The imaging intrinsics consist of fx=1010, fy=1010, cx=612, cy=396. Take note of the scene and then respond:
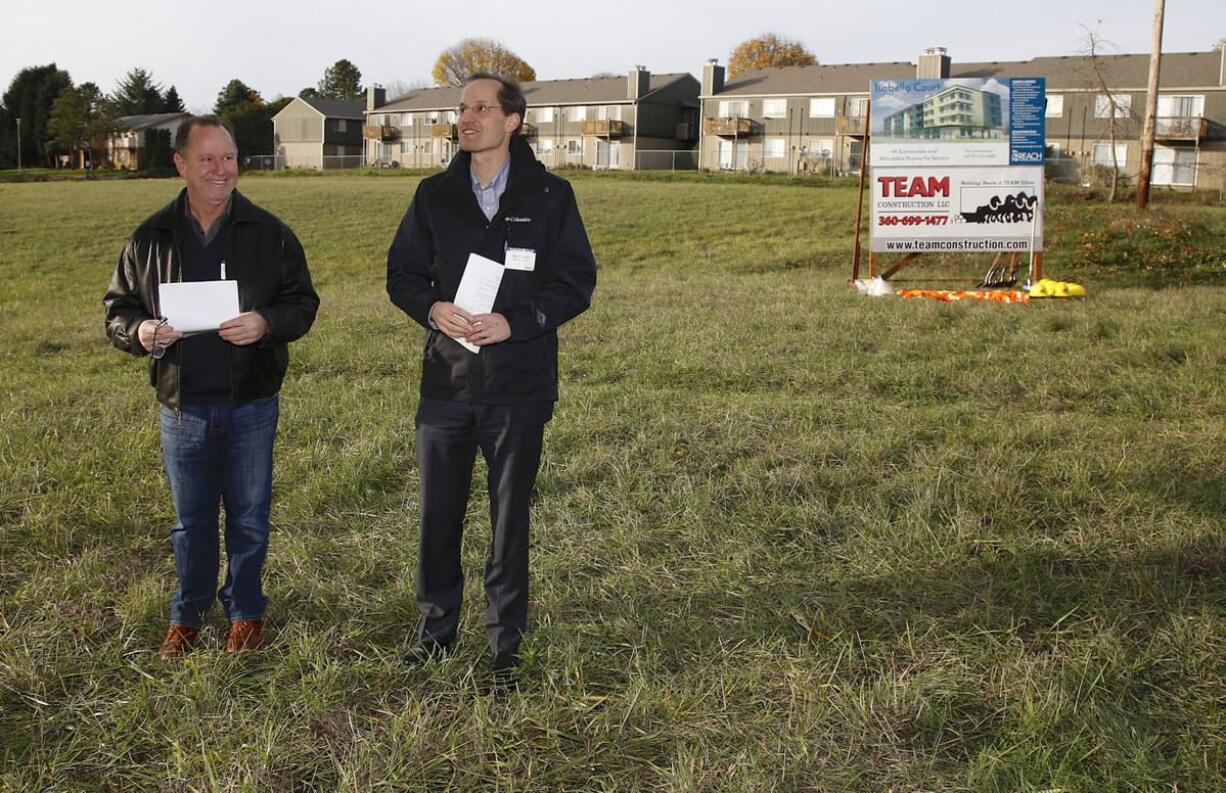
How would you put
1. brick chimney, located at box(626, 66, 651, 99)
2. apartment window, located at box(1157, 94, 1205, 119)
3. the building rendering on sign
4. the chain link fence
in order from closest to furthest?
the building rendering on sign < apartment window, located at box(1157, 94, 1205, 119) < the chain link fence < brick chimney, located at box(626, 66, 651, 99)

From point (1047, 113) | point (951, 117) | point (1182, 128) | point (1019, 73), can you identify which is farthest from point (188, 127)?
point (1019, 73)

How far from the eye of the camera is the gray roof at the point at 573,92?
67.4 m

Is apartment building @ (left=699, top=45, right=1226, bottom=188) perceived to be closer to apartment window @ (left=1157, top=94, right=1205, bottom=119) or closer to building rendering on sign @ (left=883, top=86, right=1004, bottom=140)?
apartment window @ (left=1157, top=94, right=1205, bottom=119)

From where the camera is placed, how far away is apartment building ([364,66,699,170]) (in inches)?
2616

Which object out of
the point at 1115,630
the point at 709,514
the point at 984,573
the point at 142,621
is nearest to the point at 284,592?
the point at 142,621

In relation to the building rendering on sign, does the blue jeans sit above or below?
below

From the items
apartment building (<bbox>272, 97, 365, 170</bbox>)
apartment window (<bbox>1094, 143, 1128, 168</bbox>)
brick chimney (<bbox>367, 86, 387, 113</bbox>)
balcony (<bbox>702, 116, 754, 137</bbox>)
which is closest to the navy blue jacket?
apartment window (<bbox>1094, 143, 1128, 168</bbox>)

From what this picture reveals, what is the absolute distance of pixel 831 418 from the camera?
6883 millimetres

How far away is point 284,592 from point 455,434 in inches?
50.5

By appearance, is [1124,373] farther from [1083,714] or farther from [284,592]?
[284,592]

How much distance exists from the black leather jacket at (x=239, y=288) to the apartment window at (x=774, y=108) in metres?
60.1

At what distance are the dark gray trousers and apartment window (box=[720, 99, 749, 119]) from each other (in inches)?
2399

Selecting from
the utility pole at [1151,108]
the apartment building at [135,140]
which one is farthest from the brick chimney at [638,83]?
the utility pole at [1151,108]

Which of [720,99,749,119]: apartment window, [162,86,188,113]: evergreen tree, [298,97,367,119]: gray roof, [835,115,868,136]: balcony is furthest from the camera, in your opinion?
[162,86,188,113]: evergreen tree
